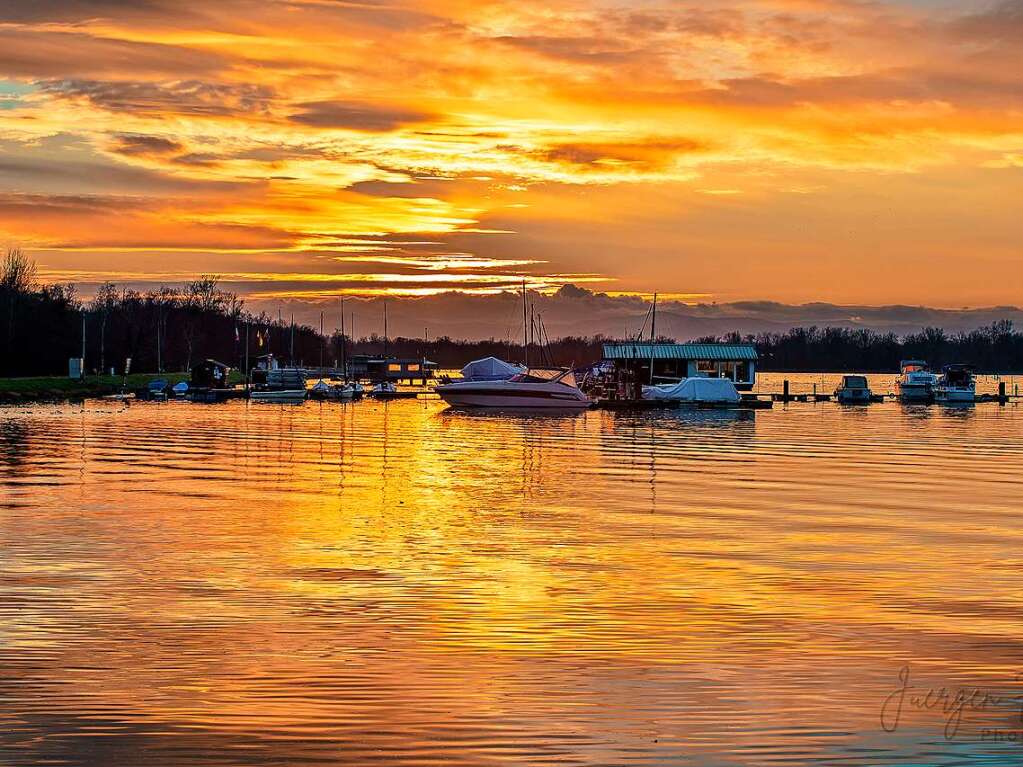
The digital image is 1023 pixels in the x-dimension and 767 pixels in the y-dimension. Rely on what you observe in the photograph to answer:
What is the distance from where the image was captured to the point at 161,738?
1312cm

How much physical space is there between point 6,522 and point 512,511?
13577 millimetres

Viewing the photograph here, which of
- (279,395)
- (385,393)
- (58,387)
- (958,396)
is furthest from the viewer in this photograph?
(385,393)

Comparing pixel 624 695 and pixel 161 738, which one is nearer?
pixel 161 738

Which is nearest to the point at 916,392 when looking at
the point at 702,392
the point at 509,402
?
the point at 702,392

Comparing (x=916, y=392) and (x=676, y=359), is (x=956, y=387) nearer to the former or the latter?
(x=916, y=392)

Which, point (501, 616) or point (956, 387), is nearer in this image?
point (501, 616)

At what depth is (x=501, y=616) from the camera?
19922 mm

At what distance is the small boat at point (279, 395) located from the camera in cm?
13512

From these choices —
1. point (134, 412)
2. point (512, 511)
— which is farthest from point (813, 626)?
point (134, 412)

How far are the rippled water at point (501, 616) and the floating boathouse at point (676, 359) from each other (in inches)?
3681

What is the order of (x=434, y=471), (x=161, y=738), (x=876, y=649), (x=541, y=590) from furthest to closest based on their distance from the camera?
(x=434, y=471) → (x=541, y=590) → (x=876, y=649) → (x=161, y=738)

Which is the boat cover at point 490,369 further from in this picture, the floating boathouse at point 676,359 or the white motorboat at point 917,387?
the white motorboat at point 917,387

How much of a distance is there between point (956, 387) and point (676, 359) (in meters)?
35.3

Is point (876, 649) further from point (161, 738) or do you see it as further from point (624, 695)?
point (161, 738)
